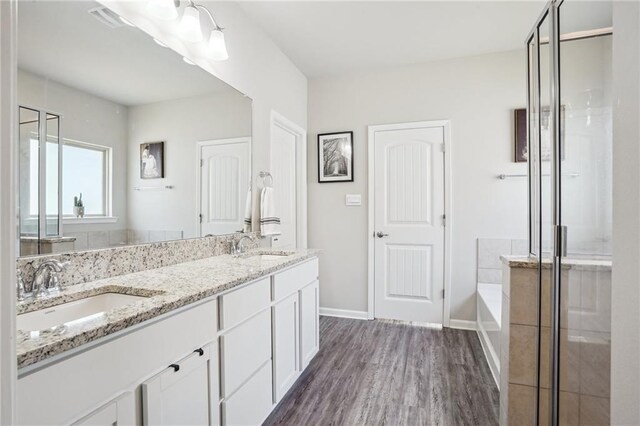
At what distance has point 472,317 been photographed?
313 cm

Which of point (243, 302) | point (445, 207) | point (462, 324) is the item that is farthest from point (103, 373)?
point (462, 324)

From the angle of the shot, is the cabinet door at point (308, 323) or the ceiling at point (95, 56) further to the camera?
the cabinet door at point (308, 323)

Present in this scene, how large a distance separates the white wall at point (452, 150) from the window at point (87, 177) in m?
2.35

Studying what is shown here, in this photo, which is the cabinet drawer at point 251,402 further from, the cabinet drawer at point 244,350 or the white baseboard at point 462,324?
the white baseboard at point 462,324

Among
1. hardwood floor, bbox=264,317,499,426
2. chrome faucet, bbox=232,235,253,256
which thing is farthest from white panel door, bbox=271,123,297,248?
hardwood floor, bbox=264,317,499,426

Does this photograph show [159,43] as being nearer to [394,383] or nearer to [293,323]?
[293,323]

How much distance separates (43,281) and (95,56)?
3.14ft

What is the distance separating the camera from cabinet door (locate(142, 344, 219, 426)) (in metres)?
0.97

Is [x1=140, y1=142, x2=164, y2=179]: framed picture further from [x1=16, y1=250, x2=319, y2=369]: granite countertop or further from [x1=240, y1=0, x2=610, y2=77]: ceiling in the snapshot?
[x1=240, y1=0, x2=610, y2=77]: ceiling

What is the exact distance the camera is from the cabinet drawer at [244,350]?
4.41ft

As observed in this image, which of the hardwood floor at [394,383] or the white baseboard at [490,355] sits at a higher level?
the white baseboard at [490,355]

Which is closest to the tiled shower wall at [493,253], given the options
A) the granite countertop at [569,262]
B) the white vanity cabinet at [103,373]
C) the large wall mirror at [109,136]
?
the granite countertop at [569,262]

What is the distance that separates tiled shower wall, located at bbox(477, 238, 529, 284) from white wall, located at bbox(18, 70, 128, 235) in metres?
2.98

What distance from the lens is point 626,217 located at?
0.72m
